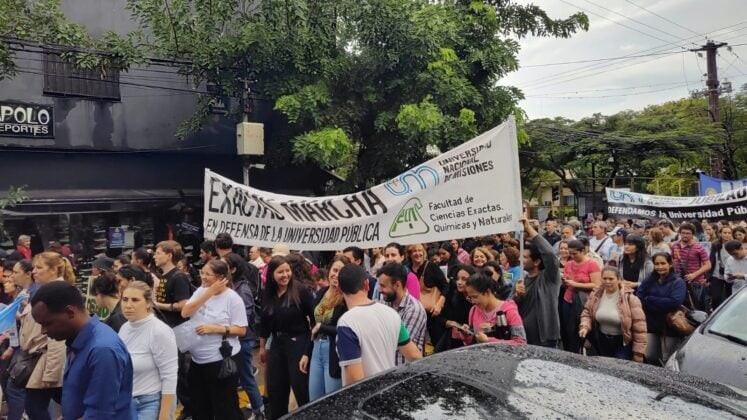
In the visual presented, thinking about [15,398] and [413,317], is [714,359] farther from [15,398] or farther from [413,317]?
[15,398]

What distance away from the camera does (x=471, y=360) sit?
2.57 metres

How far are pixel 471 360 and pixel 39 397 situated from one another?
11.9 ft

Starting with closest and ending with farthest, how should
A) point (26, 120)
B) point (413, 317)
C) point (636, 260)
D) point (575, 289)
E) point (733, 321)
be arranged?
point (733, 321)
point (413, 317)
point (575, 289)
point (636, 260)
point (26, 120)

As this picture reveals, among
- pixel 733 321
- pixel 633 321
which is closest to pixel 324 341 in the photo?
pixel 633 321

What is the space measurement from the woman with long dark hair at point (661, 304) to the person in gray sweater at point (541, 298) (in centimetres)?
116

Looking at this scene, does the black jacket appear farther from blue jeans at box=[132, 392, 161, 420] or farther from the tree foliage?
the tree foliage

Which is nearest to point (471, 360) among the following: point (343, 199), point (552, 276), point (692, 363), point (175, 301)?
point (692, 363)

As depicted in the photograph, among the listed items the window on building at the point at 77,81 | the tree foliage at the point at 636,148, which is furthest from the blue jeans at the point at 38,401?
the tree foliage at the point at 636,148

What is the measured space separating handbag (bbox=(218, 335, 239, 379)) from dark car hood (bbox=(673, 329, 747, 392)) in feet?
10.9

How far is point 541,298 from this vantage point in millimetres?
5523

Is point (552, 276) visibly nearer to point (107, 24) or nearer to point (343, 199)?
point (343, 199)

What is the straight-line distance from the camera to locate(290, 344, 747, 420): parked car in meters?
2.03

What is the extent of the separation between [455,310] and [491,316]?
1.42m

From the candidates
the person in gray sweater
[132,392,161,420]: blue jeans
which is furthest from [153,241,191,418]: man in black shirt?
the person in gray sweater
